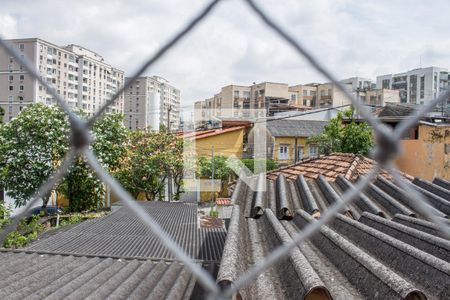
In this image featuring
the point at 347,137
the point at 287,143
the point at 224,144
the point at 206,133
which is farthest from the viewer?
the point at 287,143

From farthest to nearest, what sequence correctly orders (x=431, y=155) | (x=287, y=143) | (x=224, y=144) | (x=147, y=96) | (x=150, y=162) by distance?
(x=287, y=143)
(x=224, y=144)
(x=150, y=162)
(x=431, y=155)
(x=147, y=96)

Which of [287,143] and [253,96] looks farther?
[253,96]

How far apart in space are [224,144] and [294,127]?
437cm

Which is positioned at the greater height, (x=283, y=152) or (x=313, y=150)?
(x=313, y=150)

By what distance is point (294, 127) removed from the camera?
19.9 meters

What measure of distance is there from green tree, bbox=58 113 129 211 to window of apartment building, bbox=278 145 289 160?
26.0 ft

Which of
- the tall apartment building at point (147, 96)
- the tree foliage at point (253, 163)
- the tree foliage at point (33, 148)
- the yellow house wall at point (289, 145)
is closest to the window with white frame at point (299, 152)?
the yellow house wall at point (289, 145)

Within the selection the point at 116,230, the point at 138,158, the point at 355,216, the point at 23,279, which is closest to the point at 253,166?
the point at 138,158

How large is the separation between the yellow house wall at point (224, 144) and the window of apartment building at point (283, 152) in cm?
228

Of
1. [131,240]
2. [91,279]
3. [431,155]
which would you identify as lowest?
[131,240]

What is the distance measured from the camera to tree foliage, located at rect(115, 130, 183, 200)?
43.8ft

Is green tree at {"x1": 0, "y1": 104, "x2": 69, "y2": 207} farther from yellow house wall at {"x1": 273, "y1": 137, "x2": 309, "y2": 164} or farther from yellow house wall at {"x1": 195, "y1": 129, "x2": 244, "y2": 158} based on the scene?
yellow house wall at {"x1": 273, "y1": 137, "x2": 309, "y2": 164}

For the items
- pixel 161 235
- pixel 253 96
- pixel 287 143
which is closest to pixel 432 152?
pixel 287 143

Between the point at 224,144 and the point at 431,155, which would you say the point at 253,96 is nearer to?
the point at 224,144
